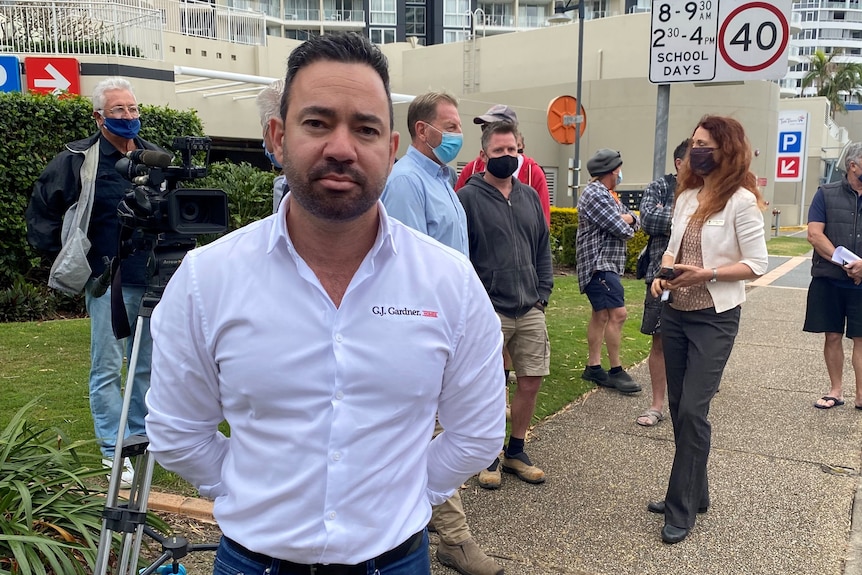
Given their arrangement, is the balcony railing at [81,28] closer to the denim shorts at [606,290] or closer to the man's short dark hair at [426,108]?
the denim shorts at [606,290]

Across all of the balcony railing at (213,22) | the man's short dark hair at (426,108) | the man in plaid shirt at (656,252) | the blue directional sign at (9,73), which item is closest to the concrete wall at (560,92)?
the balcony railing at (213,22)

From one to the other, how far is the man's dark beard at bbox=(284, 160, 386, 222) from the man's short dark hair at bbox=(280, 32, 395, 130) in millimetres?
168

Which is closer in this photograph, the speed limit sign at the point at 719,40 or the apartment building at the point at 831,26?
the speed limit sign at the point at 719,40

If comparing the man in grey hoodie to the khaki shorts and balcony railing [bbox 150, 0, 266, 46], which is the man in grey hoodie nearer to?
the khaki shorts

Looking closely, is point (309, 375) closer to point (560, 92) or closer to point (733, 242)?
point (733, 242)

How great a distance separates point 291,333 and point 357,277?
0.64ft

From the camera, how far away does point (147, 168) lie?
3.04 m

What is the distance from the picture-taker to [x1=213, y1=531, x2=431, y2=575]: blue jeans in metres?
1.71

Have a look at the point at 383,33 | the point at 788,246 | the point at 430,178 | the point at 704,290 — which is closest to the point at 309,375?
the point at 430,178

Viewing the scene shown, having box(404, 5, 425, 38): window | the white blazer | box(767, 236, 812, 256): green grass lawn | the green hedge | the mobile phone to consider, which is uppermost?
box(404, 5, 425, 38): window

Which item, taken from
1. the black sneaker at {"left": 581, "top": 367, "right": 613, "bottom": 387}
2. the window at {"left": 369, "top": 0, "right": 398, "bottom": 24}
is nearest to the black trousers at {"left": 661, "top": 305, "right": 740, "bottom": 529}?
the black sneaker at {"left": 581, "top": 367, "right": 613, "bottom": 387}

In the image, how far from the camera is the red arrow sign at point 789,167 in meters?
17.8

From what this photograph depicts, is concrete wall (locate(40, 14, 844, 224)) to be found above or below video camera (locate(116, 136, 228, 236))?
above

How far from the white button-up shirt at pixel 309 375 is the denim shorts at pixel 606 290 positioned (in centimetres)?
475
